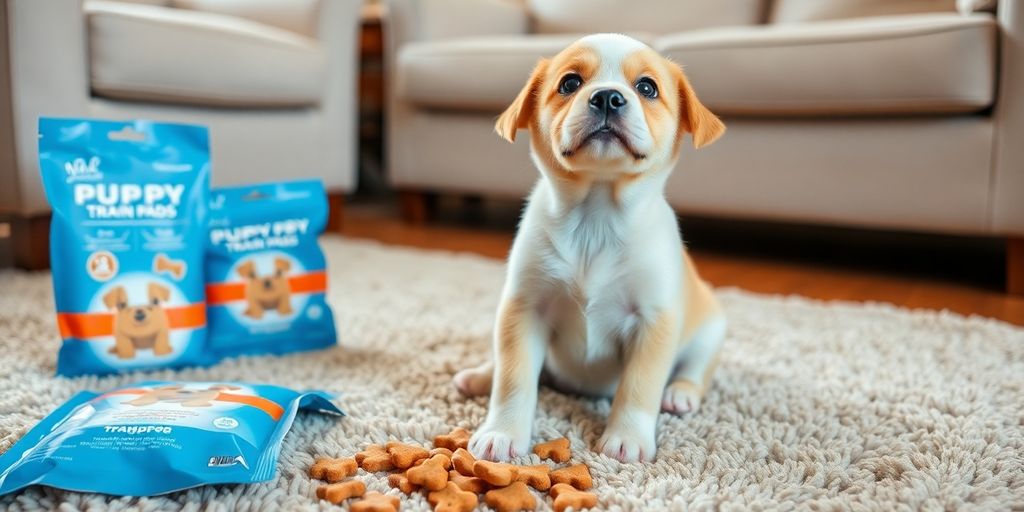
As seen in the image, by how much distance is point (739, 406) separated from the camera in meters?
0.97

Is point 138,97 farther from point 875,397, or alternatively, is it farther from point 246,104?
point 875,397

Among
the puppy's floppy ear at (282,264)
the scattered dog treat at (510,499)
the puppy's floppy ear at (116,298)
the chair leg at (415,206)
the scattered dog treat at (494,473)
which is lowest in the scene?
the chair leg at (415,206)

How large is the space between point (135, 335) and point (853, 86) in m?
1.47

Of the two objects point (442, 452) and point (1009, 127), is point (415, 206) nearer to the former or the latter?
point (1009, 127)

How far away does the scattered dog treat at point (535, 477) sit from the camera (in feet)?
2.41

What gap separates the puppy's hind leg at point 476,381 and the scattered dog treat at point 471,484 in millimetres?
259

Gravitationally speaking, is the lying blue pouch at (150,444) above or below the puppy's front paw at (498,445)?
above

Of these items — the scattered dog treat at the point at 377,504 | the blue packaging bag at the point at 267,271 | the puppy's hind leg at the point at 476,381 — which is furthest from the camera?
the blue packaging bag at the point at 267,271

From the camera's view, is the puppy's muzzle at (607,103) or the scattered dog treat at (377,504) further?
the puppy's muzzle at (607,103)

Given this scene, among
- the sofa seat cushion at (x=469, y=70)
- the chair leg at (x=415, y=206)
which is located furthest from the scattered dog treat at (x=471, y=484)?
the chair leg at (x=415, y=206)

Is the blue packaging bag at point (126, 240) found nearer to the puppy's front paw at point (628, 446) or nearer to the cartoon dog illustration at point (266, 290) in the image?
the cartoon dog illustration at point (266, 290)

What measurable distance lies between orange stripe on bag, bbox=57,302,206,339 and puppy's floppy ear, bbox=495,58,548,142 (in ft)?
1.74

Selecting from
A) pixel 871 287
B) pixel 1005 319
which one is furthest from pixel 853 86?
pixel 1005 319

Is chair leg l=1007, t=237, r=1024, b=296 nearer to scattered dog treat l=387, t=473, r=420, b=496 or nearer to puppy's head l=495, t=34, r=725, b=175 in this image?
puppy's head l=495, t=34, r=725, b=175
